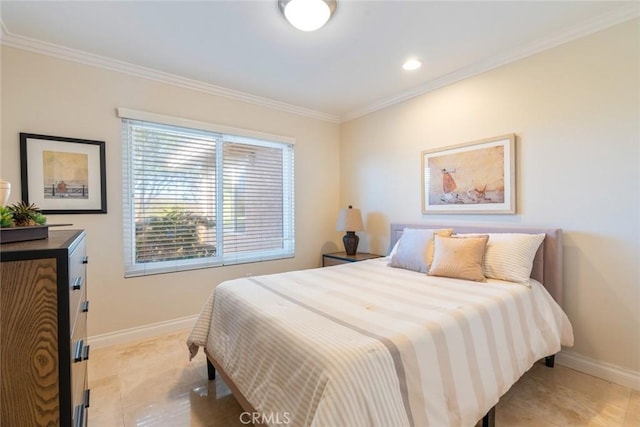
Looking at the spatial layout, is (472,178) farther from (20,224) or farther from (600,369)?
(20,224)

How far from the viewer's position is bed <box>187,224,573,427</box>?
3.43 ft

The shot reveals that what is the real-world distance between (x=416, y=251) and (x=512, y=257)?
0.69m

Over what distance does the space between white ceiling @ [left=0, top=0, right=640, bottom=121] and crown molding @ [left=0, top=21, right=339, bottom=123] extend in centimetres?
1

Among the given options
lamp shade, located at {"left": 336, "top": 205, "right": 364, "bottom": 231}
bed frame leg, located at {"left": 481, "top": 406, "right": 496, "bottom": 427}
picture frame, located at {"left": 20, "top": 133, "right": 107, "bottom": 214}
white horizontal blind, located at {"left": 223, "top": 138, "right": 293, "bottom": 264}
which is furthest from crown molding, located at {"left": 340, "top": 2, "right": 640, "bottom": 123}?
picture frame, located at {"left": 20, "top": 133, "right": 107, "bottom": 214}

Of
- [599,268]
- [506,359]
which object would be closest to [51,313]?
[506,359]

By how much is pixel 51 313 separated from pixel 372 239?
326 cm

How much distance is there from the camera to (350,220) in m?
3.60

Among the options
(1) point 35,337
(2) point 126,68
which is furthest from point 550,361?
(2) point 126,68

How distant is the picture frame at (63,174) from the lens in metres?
2.24

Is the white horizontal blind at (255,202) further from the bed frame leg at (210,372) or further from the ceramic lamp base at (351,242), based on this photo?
the bed frame leg at (210,372)

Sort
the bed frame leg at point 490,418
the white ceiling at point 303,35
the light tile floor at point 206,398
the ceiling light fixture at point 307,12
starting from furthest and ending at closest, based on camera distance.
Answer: the white ceiling at point 303,35, the ceiling light fixture at point 307,12, the light tile floor at point 206,398, the bed frame leg at point 490,418

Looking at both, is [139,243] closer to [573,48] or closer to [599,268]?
[599,268]

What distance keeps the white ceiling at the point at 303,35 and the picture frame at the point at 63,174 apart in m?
0.75

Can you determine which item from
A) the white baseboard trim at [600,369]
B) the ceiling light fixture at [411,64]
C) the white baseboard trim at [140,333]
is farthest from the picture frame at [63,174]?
the white baseboard trim at [600,369]
